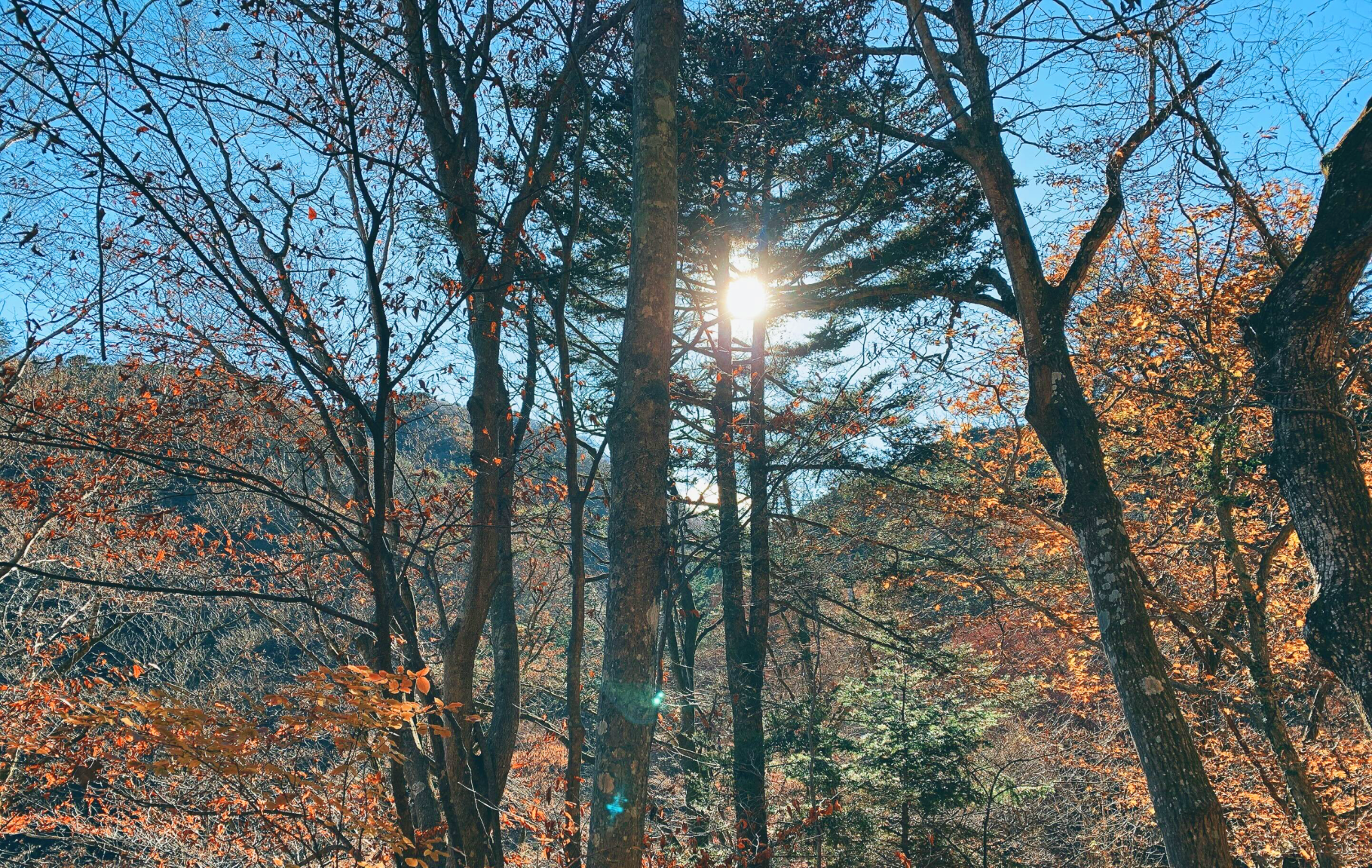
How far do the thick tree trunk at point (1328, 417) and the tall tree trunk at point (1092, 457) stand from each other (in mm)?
1270

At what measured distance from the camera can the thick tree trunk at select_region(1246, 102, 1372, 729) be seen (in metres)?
3.89

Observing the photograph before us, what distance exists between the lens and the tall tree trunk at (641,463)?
110 inches

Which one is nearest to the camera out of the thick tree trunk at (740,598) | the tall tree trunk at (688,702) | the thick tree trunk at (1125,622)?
the thick tree trunk at (1125,622)

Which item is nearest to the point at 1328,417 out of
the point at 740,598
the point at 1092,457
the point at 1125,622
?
the point at 1092,457

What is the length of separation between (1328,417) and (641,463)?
4107 mm

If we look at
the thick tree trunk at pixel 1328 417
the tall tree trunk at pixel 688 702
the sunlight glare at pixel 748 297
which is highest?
the sunlight glare at pixel 748 297

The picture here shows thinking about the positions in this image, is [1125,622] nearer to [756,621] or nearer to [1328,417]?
[1328,417]

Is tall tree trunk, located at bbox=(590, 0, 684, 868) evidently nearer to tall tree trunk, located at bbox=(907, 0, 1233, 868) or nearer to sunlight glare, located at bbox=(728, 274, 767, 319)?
tall tree trunk, located at bbox=(907, 0, 1233, 868)

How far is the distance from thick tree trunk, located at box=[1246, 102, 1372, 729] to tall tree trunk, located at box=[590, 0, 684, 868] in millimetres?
3731

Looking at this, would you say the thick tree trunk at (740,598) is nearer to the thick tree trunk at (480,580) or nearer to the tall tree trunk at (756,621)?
the tall tree trunk at (756,621)

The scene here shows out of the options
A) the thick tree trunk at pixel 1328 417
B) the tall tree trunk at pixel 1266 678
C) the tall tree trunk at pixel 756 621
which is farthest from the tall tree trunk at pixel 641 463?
the tall tree trunk at pixel 1266 678

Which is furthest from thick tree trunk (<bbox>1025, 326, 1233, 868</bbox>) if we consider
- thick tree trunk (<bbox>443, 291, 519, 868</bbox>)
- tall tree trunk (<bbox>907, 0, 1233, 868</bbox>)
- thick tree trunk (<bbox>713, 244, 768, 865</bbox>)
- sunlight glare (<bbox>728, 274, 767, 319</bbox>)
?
thick tree trunk (<bbox>443, 291, 519, 868</bbox>)

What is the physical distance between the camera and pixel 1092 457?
19.2 ft

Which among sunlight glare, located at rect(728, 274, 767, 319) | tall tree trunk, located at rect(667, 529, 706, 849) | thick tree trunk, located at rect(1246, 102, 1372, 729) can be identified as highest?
sunlight glare, located at rect(728, 274, 767, 319)
